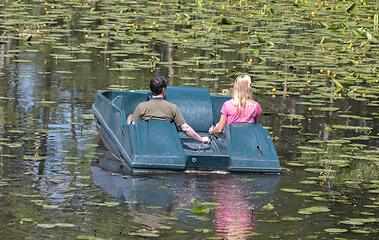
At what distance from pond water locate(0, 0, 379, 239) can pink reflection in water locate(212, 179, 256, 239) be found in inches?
0.7

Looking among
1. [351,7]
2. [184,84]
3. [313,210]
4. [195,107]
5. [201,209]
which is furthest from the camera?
[351,7]

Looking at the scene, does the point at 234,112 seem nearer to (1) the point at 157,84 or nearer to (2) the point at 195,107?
(1) the point at 157,84

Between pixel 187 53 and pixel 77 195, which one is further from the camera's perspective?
pixel 187 53

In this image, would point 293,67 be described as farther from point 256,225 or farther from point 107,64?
point 256,225

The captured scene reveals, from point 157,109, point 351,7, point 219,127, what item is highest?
point 351,7

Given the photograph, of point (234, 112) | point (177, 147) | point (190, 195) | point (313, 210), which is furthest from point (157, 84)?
point (313, 210)

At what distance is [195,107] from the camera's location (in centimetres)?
788

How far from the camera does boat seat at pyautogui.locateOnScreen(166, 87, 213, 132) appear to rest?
784 cm

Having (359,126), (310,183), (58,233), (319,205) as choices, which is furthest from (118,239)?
(359,126)

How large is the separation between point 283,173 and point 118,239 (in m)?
2.52

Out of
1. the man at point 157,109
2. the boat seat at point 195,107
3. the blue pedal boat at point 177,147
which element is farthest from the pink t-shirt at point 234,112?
the boat seat at point 195,107

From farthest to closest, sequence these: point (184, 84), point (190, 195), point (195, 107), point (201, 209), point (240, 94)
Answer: point (184, 84), point (195, 107), point (240, 94), point (190, 195), point (201, 209)

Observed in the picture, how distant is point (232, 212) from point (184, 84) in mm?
5487

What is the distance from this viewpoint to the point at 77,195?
5.25 meters
